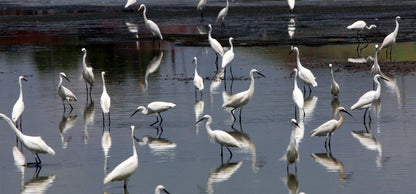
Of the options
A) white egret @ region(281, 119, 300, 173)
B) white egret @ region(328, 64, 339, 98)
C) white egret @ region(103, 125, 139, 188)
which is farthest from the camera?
white egret @ region(328, 64, 339, 98)

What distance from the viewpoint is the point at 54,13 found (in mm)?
49438

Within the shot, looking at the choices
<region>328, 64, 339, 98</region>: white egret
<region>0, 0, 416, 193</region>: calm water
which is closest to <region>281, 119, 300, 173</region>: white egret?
<region>0, 0, 416, 193</region>: calm water

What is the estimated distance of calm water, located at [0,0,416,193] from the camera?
1092 cm

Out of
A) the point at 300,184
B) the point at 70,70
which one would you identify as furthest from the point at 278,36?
the point at 300,184

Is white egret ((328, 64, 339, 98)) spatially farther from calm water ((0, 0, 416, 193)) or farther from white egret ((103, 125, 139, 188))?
white egret ((103, 125, 139, 188))

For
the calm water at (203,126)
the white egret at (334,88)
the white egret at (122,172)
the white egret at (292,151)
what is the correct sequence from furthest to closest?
1. the white egret at (334,88)
2. the calm water at (203,126)
3. the white egret at (292,151)
4. the white egret at (122,172)

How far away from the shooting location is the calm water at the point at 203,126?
35.8 feet

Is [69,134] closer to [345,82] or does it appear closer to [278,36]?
[345,82]

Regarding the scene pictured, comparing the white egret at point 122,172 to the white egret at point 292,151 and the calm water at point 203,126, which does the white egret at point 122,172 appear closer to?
the calm water at point 203,126

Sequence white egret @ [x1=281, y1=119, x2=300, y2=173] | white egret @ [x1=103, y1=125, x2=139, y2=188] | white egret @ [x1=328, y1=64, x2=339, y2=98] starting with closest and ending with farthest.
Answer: white egret @ [x1=103, y1=125, x2=139, y2=188], white egret @ [x1=281, y1=119, x2=300, y2=173], white egret @ [x1=328, y1=64, x2=339, y2=98]

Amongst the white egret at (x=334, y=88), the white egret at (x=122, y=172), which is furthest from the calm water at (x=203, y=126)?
the white egret at (x=122, y=172)

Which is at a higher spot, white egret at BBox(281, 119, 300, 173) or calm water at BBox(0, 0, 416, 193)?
white egret at BBox(281, 119, 300, 173)

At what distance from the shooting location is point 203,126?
584 inches

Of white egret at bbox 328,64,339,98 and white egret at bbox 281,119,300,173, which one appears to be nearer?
white egret at bbox 281,119,300,173
